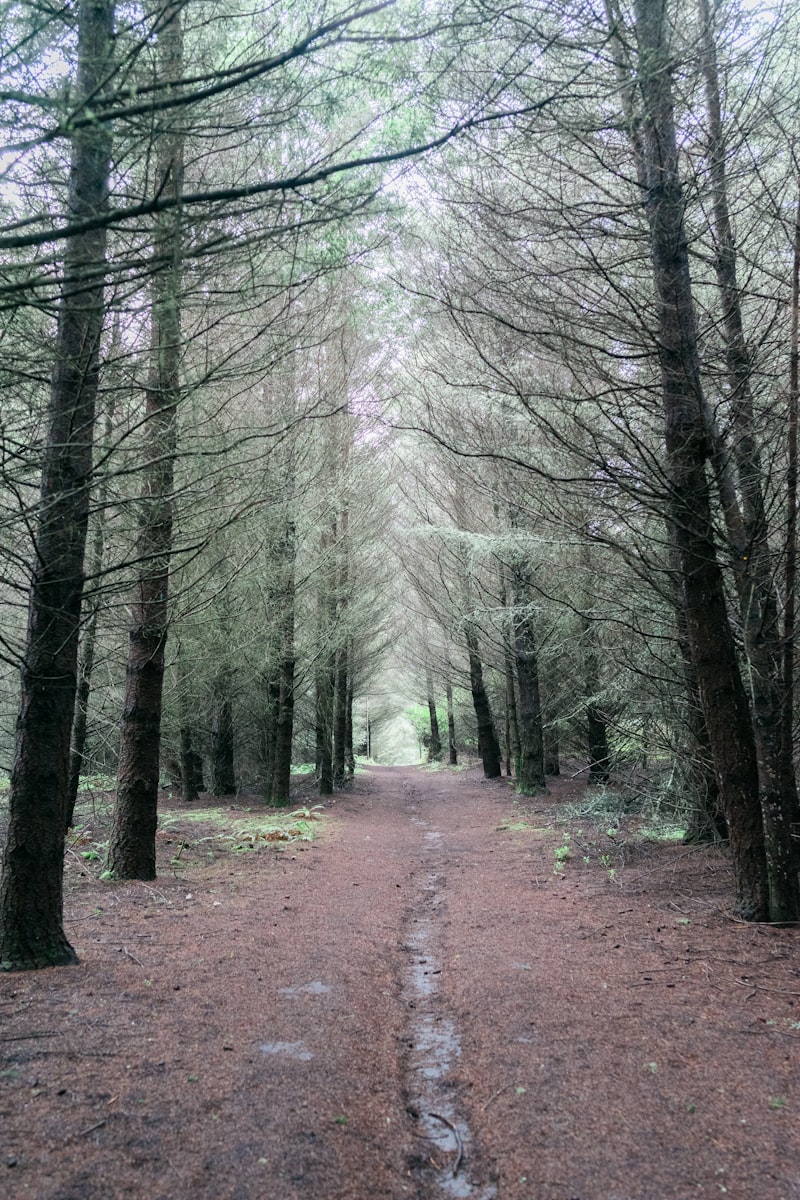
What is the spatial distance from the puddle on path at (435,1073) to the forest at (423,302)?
2079 mm

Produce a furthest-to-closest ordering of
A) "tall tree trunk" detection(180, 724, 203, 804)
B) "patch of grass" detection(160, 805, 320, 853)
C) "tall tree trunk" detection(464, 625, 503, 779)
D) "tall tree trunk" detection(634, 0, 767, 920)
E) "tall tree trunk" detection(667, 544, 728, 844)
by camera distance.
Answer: "tall tree trunk" detection(464, 625, 503, 779) → "tall tree trunk" detection(180, 724, 203, 804) → "patch of grass" detection(160, 805, 320, 853) → "tall tree trunk" detection(667, 544, 728, 844) → "tall tree trunk" detection(634, 0, 767, 920)

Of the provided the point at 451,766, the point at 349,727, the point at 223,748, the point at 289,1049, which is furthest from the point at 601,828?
the point at 451,766

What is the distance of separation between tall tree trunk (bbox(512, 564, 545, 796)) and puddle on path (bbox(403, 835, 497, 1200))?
757 centimetres

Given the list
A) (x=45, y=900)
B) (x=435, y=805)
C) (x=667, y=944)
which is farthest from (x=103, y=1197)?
(x=435, y=805)

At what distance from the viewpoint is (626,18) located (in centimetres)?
466

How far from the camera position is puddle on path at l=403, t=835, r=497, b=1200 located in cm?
256

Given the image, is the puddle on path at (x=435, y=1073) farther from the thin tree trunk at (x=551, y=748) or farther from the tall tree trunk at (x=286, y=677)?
the thin tree trunk at (x=551, y=748)

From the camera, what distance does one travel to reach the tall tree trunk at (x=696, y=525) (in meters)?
4.78

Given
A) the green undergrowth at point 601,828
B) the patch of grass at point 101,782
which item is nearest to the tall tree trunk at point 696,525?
the green undergrowth at point 601,828

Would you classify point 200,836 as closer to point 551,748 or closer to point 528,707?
point 528,707

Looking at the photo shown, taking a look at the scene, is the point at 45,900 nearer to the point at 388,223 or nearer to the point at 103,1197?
the point at 103,1197

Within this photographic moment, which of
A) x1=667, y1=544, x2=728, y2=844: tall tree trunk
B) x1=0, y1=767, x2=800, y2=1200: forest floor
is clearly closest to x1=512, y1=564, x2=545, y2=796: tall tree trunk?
x1=667, y1=544, x2=728, y2=844: tall tree trunk

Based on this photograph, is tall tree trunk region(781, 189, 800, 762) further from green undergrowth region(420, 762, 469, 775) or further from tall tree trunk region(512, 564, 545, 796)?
green undergrowth region(420, 762, 469, 775)

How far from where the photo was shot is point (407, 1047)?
3584 millimetres
